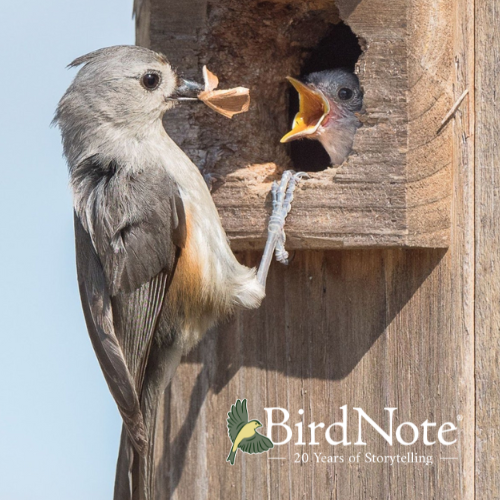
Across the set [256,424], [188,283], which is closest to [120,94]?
[188,283]

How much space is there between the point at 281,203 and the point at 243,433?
92cm

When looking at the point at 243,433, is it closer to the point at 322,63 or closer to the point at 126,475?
the point at 126,475

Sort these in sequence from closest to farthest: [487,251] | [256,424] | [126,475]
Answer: [487,251], [126,475], [256,424]

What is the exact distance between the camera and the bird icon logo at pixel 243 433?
3.19 metres

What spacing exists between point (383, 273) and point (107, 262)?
928mm

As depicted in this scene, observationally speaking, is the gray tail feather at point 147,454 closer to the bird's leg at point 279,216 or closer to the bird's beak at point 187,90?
the bird's leg at point 279,216

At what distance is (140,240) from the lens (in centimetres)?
288

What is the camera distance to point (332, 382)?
307cm

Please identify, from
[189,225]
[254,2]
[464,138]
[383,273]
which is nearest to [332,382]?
[383,273]

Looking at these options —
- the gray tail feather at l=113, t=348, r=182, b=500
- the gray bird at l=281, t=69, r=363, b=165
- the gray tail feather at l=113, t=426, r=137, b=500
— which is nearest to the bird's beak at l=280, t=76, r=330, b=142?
the gray bird at l=281, t=69, r=363, b=165

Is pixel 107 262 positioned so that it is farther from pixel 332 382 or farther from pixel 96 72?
pixel 332 382

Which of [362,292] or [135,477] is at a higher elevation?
[362,292]

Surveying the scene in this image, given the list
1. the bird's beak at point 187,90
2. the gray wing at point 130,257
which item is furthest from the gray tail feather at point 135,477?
the bird's beak at point 187,90

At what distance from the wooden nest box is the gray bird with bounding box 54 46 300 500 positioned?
11 cm
